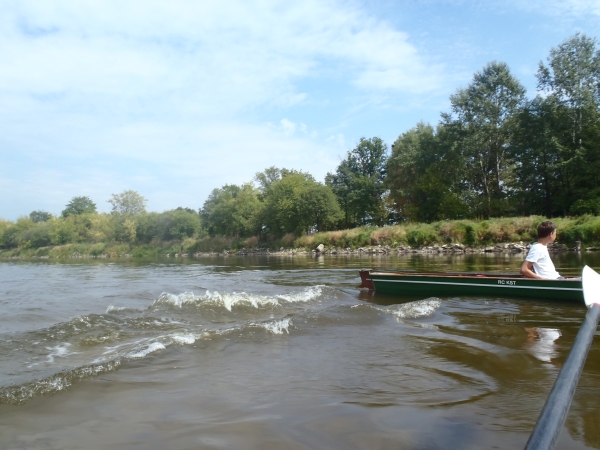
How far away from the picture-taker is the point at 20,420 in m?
3.11

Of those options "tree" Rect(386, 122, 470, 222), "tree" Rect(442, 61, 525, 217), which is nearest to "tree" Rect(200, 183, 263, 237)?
"tree" Rect(386, 122, 470, 222)

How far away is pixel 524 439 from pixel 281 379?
2029 millimetres

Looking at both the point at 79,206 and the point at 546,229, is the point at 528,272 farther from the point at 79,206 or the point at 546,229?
the point at 79,206

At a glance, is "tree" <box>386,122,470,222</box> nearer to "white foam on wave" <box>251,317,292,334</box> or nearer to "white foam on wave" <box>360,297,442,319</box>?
"white foam on wave" <box>360,297,442,319</box>

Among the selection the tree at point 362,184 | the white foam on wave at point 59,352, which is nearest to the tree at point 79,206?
the tree at point 362,184

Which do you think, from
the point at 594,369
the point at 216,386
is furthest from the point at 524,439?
the point at 216,386

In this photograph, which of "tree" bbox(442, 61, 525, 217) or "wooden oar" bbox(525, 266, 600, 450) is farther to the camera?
"tree" bbox(442, 61, 525, 217)

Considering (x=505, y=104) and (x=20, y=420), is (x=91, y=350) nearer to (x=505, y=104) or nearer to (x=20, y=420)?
(x=20, y=420)

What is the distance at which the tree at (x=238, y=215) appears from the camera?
2143 inches

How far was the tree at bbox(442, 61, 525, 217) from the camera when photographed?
3409 centimetres

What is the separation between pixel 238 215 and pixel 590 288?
54.5 meters

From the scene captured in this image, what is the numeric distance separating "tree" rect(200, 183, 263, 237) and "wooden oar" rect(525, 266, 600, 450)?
5178 centimetres

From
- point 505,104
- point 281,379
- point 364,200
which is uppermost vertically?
point 505,104

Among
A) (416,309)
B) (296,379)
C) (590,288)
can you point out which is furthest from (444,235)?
(590,288)
